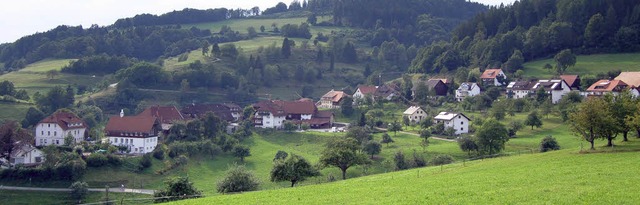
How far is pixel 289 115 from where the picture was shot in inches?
3327

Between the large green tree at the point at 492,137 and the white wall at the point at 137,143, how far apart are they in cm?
3232

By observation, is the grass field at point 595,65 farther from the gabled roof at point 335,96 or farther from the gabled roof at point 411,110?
the gabled roof at point 335,96

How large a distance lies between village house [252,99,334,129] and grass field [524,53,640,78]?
100 feet

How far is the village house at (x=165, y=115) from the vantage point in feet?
245

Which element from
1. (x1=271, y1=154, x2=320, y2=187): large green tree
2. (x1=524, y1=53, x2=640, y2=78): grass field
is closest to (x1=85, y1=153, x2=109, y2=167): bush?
(x1=271, y1=154, x2=320, y2=187): large green tree

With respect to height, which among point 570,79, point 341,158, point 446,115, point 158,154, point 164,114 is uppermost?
point 570,79

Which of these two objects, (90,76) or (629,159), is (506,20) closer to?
(90,76)

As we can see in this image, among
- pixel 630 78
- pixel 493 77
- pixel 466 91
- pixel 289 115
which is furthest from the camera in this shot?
pixel 493 77

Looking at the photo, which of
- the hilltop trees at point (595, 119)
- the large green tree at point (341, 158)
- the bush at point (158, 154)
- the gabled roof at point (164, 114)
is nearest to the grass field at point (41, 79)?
the gabled roof at point (164, 114)

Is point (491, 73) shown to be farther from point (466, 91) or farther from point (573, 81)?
point (573, 81)

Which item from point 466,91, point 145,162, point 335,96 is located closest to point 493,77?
point 466,91

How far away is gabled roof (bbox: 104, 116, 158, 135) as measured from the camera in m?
65.4

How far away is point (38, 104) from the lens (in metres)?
83.9

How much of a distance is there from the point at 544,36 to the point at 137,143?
2524 inches
